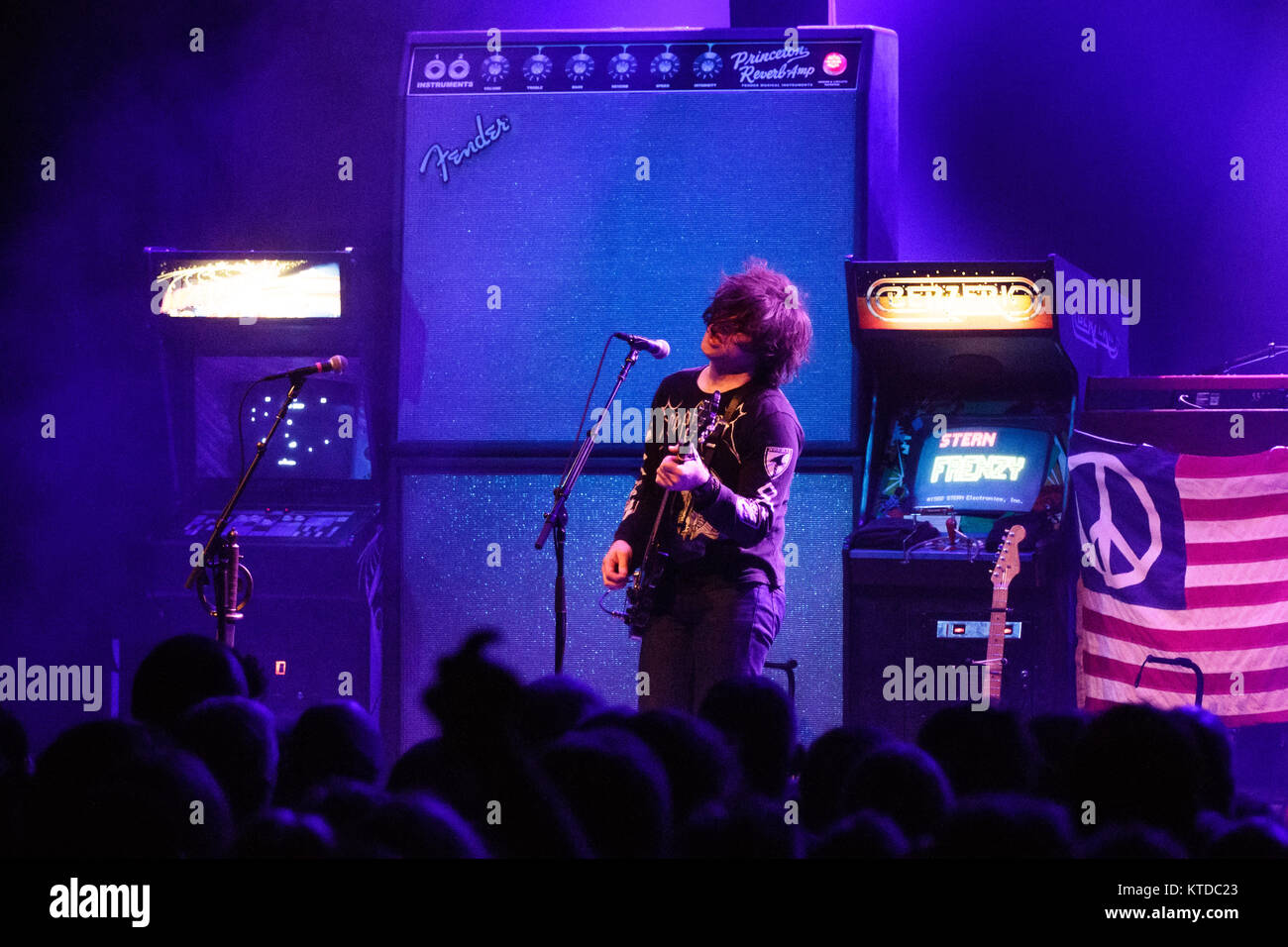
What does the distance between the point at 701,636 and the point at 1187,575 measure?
188cm

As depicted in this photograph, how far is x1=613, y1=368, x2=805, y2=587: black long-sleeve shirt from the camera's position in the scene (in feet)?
10.2

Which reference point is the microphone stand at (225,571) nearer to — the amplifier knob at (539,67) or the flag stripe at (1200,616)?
the amplifier knob at (539,67)

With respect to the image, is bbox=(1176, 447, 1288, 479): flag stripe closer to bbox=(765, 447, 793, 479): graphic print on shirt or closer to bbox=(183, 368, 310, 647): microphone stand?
bbox=(765, 447, 793, 479): graphic print on shirt

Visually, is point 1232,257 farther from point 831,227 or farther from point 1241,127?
point 831,227

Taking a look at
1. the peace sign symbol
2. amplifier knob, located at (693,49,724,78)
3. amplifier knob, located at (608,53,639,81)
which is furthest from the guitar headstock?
amplifier knob, located at (608,53,639,81)

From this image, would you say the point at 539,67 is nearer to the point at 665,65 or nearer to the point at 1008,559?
the point at 665,65

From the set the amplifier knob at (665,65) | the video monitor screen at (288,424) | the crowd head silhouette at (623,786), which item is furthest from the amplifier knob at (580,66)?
the crowd head silhouette at (623,786)

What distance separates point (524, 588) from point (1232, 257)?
10.7 feet

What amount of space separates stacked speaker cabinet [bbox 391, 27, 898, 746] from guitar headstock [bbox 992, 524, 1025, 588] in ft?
2.19

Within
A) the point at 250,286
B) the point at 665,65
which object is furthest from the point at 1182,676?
the point at 250,286

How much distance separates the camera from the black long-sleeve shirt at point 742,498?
311 cm

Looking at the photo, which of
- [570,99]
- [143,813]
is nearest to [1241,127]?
[570,99]

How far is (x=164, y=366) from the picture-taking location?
16.9 feet

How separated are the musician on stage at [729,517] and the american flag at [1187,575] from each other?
1.48 meters
